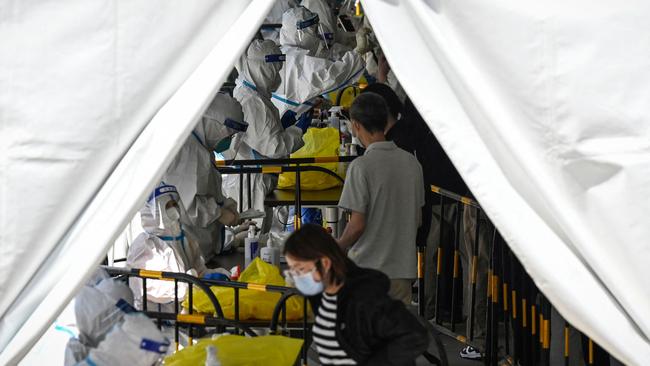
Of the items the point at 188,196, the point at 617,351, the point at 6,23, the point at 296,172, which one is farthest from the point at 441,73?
the point at 296,172

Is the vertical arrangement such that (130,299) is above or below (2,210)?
below

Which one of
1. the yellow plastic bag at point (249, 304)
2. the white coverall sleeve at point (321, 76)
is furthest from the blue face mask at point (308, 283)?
the white coverall sleeve at point (321, 76)

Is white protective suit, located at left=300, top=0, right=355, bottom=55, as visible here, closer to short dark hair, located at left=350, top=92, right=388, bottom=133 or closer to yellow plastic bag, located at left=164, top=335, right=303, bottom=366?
short dark hair, located at left=350, top=92, right=388, bottom=133

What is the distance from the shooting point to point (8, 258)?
4270 millimetres

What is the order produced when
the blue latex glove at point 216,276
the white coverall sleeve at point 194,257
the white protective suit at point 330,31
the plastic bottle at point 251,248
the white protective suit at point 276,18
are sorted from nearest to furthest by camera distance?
the blue latex glove at point 216,276, the white coverall sleeve at point 194,257, the plastic bottle at point 251,248, the white protective suit at point 330,31, the white protective suit at point 276,18

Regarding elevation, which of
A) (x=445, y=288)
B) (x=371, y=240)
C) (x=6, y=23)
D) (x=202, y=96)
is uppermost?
(x=6, y=23)

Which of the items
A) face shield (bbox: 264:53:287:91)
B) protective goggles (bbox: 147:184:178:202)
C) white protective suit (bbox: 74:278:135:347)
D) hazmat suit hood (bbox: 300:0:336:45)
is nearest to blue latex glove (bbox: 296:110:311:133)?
face shield (bbox: 264:53:287:91)

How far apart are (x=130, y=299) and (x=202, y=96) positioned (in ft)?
4.76

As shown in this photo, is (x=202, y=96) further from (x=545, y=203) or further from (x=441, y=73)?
(x=545, y=203)

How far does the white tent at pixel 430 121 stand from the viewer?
4090 mm

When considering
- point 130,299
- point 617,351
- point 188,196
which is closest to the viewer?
point 617,351

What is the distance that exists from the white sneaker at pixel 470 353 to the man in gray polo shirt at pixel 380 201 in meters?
1.99

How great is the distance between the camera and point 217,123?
25.8 feet

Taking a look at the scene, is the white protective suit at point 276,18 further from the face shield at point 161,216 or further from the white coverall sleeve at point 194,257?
the face shield at point 161,216
